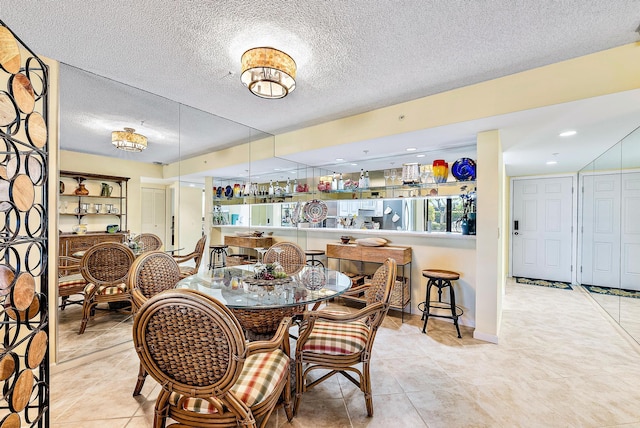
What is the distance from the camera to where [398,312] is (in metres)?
3.81

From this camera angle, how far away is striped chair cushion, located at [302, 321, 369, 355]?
1.80 m

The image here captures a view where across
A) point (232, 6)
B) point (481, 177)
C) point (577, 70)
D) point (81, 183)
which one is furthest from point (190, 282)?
point (577, 70)

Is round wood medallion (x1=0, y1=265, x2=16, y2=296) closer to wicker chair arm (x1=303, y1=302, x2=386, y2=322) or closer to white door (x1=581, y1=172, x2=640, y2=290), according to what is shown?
wicker chair arm (x1=303, y1=302, x2=386, y2=322)

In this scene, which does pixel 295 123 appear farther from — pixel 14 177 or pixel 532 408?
pixel 532 408

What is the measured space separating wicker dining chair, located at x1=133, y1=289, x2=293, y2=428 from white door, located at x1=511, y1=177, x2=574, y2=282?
6.44 meters

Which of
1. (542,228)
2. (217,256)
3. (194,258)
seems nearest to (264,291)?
(194,258)

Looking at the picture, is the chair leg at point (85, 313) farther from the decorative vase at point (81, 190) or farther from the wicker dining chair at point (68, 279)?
the decorative vase at point (81, 190)

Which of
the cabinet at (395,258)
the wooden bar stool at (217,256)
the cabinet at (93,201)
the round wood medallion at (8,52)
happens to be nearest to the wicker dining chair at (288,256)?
the cabinet at (395,258)

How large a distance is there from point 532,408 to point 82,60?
14.0ft

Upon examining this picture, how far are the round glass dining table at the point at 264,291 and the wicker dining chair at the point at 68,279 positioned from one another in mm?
1023

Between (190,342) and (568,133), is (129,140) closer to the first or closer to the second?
(190,342)

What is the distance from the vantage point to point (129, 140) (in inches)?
117

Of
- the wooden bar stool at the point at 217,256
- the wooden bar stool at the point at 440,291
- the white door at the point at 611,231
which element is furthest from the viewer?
the wooden bar stool at the point at 217,256

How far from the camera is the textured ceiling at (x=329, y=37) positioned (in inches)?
66.9
